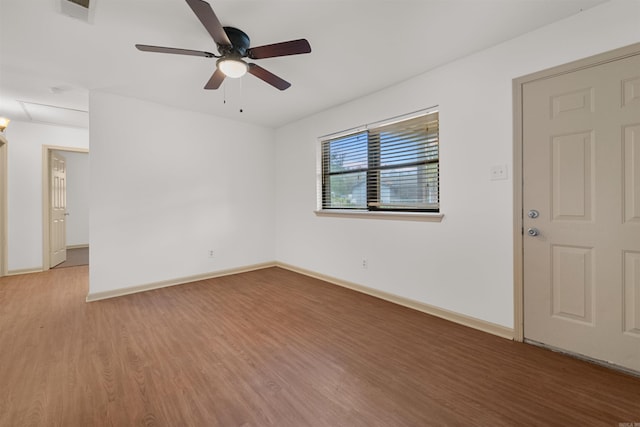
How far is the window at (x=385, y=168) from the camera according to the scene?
2.93 m

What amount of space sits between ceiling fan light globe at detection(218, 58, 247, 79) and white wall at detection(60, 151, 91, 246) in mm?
7146

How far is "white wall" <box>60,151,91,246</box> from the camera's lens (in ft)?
22.5

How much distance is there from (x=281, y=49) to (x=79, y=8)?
4.72 feet

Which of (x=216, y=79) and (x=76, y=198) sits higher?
(x=216, y=79)

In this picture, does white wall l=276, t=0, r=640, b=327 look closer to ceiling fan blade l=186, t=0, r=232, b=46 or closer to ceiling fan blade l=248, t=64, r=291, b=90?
ceiling fan blade l=248, t=64, r=291, b=90

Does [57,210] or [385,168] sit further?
[57,210]

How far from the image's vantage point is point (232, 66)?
2158mm

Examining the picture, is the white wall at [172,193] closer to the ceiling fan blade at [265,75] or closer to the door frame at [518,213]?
the ceiling fan blade at [265,75]

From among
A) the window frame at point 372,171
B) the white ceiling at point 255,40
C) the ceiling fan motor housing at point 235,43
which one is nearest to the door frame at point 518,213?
the white ceiling at point 255,40

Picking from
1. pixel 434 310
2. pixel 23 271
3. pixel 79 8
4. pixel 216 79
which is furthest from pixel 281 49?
pixel 23 271

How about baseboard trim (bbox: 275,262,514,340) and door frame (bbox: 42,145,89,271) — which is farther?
door frame (bbox: 42,145,89,271)

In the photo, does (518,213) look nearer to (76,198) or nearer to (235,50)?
(235,50)

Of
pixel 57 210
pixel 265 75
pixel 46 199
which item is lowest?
pixel 57 210

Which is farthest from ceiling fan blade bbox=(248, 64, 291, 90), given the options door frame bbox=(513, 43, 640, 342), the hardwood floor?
the hardwood floor
